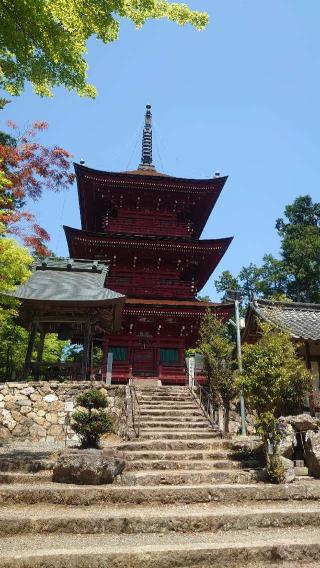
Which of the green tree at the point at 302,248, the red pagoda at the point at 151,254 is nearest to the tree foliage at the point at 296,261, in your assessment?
the green tree at the point at 302,248

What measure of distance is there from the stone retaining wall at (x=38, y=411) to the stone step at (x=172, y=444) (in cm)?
253

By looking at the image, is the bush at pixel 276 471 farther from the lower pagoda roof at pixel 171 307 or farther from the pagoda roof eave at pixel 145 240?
the pagoda roof eave at pixel 145 240

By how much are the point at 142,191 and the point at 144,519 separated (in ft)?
67.4

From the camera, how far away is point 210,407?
13.4 m

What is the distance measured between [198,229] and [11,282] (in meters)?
19.9

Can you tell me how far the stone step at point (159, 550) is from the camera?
4051mm

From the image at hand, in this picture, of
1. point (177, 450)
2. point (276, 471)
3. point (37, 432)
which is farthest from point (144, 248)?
point (276, 471)

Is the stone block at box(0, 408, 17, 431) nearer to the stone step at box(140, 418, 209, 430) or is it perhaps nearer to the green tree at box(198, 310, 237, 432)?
the stone step at box(140, 418, 209, 430)

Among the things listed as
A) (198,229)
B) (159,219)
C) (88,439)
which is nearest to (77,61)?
(88,439)

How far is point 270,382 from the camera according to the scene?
860 cm

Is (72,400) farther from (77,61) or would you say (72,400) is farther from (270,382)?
(77,61)

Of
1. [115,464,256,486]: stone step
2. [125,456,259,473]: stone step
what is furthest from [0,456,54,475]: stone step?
[125,456,259,473]: stone step

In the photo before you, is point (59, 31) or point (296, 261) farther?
point (296, 261)

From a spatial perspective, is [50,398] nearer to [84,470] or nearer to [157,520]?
[84,470]
